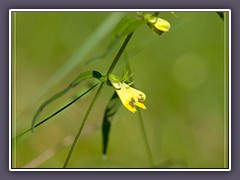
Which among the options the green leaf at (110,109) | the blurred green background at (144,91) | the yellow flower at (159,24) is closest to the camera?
the yellow flower at (159,24)

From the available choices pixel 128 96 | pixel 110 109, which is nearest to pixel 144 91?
pixel 110 109

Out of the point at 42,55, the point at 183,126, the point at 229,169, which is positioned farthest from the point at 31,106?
the point at 229,169

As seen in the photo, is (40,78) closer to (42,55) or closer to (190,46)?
(42,55)

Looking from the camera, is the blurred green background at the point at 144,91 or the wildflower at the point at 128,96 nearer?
the wildflower at the point at 128,96

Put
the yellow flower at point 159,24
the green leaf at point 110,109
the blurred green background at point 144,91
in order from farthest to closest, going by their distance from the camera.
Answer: the blurred green background at point 144,91
the green leaf at point 110,109
the yellow flower at point 159,24

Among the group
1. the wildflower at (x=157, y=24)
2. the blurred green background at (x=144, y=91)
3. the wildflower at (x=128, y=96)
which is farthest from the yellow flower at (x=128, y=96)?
the blurred green background at (x=144, y=91)

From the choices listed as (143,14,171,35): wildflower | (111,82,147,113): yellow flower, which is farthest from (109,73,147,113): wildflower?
(143,14,171,35): wildflower

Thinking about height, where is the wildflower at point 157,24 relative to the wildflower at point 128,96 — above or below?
above

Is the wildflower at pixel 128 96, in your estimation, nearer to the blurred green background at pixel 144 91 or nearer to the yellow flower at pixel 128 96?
the yellow flower at pixel 128 96
